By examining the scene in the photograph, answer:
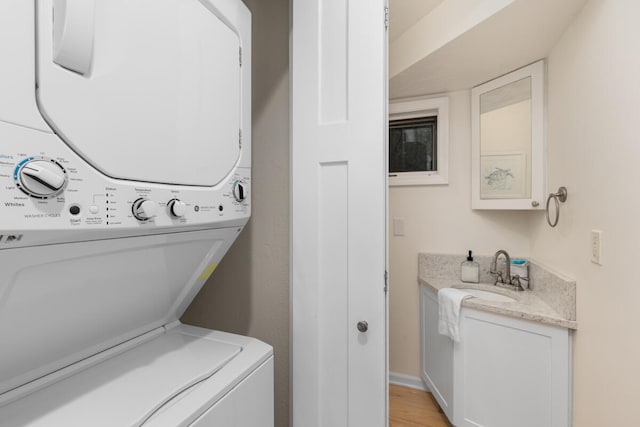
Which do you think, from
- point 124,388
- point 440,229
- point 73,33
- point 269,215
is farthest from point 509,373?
point 73,33

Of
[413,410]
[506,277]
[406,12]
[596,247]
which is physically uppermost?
[406,12]

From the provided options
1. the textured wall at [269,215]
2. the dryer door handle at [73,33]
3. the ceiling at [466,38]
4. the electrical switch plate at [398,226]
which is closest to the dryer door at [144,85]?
the dryer door handle at [73,33]

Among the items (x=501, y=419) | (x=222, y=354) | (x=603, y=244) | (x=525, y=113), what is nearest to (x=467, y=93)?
(x=525, y=113)

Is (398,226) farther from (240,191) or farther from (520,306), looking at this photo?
(240,191)

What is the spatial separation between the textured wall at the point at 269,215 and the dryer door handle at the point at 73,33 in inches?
28.6

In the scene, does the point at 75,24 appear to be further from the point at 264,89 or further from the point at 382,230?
the point at 382,230

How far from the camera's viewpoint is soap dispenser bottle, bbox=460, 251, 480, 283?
221 cm

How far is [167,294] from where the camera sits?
3.07 feet

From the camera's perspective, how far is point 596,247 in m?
1.34

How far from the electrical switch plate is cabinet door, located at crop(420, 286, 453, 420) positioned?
1.61ft

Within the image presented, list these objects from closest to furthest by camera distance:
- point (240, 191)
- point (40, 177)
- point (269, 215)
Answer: point (40, 177) → point (240, 191) → point (269, 215)

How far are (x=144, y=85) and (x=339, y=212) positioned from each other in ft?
2.34

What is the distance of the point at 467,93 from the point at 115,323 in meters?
2.65

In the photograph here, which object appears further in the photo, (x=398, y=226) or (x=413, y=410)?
(x=398, y=226)
